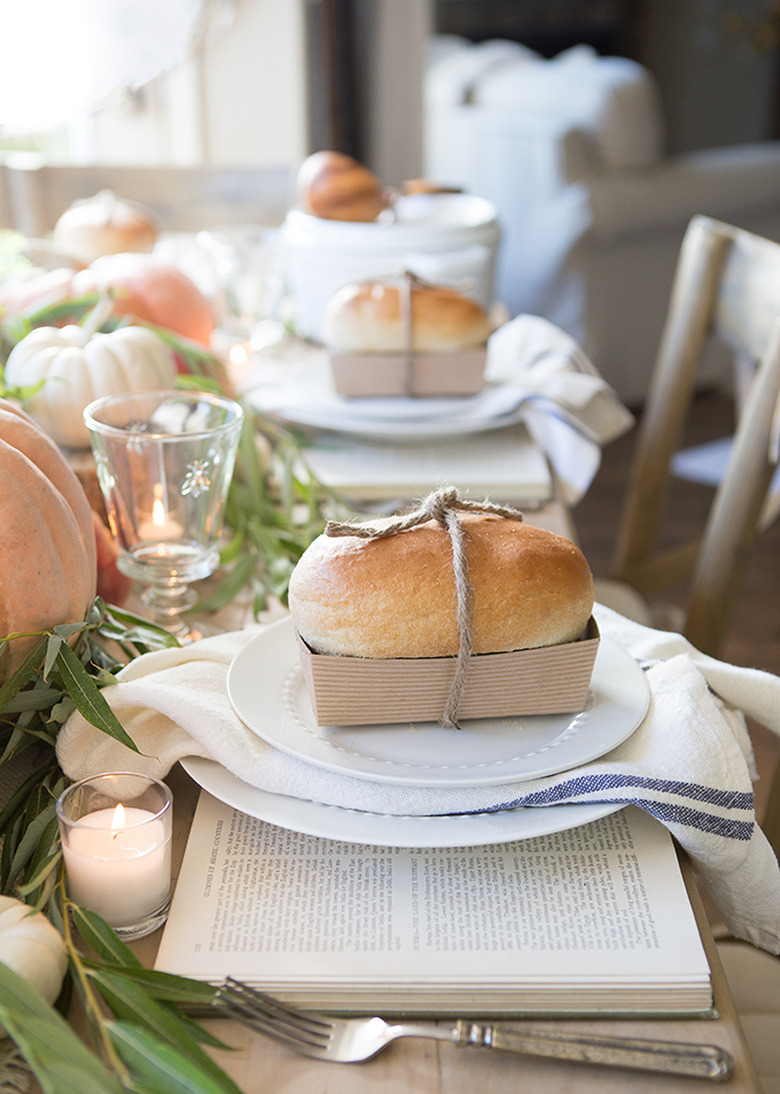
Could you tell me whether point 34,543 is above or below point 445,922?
above

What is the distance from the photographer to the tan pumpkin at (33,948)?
452mm

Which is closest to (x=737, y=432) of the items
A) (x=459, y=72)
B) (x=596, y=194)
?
(x=596, y=194)

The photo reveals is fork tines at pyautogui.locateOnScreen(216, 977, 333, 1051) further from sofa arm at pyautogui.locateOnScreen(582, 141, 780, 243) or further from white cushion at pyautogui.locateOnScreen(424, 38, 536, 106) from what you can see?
white cushion at pyautogui.locateOnScreen(424, 38, 536, 106)

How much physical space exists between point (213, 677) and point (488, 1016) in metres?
0.27

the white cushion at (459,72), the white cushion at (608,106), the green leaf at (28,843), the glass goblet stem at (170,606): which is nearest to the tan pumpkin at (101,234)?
the glass goblet stem at (170,606)

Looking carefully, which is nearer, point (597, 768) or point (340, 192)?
point (597, 768)

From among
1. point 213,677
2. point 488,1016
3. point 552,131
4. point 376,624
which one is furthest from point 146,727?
point 552,131

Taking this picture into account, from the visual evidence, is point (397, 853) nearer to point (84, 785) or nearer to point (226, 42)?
point (84, 785)

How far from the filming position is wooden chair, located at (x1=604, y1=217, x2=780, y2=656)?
4.05 ft

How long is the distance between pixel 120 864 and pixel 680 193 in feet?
12.1

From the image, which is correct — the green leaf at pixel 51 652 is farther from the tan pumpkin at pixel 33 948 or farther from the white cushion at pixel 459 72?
the white cushion at pixel 459 72

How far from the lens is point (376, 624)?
583 mm

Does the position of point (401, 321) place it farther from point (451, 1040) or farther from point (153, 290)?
point (451, 1040)

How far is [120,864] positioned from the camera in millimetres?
505
